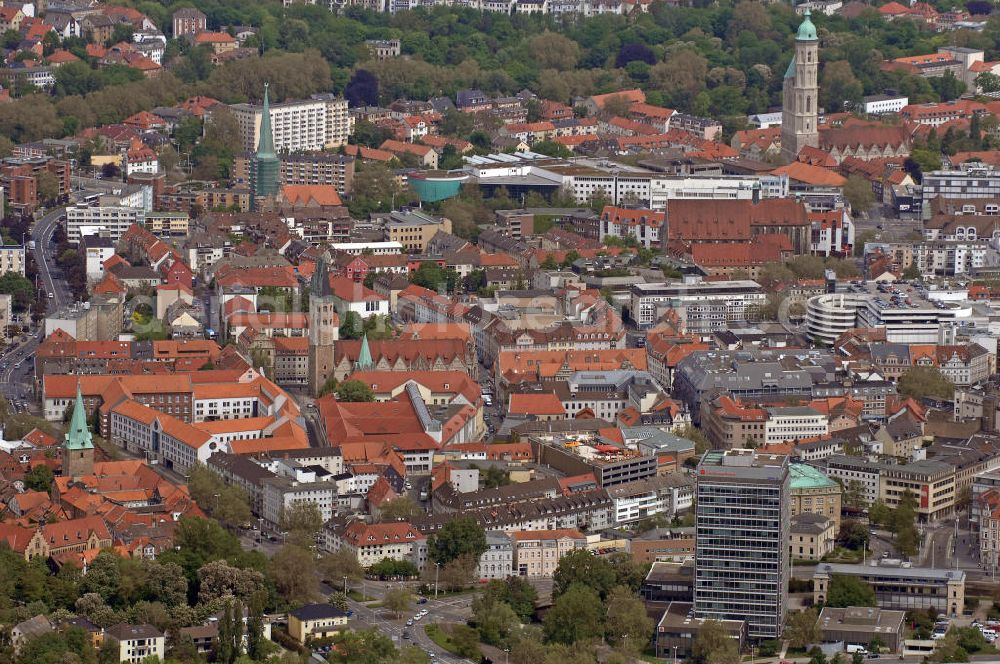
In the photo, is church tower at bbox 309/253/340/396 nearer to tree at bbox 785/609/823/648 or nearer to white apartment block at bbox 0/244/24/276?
white apartment block at bbox 0/244/24/276

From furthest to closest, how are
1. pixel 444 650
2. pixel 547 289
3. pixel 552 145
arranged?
pixel 552 145 → pixel 547 289 → pixel 444 650

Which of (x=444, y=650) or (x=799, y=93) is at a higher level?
(x=799, y=93)

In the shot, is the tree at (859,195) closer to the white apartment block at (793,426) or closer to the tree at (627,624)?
the white apartment block at (793,426)

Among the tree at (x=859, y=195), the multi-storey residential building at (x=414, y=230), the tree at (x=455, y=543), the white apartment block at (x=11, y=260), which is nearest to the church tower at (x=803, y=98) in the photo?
the tree at (x=859, y=195)

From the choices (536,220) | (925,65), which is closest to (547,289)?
(536,220)

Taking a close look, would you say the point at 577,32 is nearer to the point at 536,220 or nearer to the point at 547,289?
the point at 536,220

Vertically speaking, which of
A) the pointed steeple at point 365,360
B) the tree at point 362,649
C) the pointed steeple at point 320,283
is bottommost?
the tree at point 362,649
